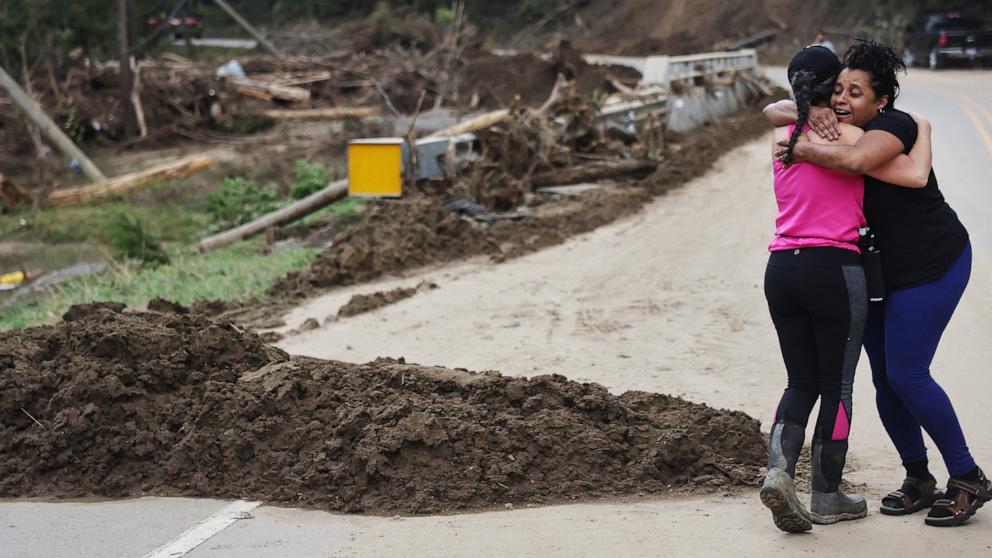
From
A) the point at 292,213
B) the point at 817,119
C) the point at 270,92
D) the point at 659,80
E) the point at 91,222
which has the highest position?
the point at 817,119

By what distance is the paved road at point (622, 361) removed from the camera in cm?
478

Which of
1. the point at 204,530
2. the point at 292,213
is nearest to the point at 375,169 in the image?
the point at 292,213

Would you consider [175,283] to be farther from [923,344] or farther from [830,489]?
[923,344]

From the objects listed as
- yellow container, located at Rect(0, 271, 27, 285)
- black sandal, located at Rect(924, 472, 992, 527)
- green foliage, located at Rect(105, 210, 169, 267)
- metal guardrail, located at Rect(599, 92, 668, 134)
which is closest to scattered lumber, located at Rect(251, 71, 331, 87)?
metal guardrail, located at Rect(599, 92, 668, 134)

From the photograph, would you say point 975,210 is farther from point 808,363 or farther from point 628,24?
point 628,24

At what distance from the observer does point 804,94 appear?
14.7ft

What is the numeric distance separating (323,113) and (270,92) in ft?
7.01

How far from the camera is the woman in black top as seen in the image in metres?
4.53

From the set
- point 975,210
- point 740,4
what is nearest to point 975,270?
point 975,210

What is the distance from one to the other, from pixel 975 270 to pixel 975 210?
2.89 metres

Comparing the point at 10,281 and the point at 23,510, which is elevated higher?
the point at 23,510

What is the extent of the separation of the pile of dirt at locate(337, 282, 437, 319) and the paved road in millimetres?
175

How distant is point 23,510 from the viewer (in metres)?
5.56

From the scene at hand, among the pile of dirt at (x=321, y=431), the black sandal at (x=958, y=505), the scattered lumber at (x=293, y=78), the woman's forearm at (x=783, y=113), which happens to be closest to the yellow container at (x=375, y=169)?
the pile of dirt at (x=321, y=431)
